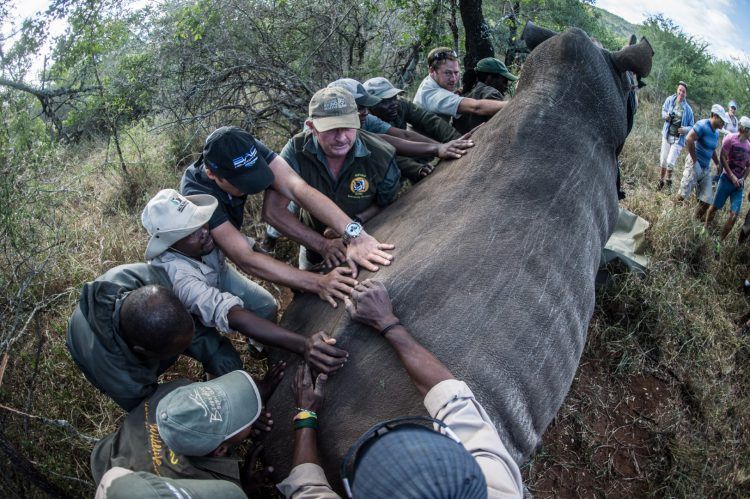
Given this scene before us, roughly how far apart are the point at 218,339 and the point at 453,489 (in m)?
1.82

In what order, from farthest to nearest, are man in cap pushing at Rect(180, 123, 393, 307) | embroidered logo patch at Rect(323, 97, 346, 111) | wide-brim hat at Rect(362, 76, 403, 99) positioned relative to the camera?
wide-brim hat at Rect(362, 76, 403, 99) < embroidered logo patch at Rect(323, 97, 346, 111) < man in cap pushing at Rect(180, 123, 393, 307)

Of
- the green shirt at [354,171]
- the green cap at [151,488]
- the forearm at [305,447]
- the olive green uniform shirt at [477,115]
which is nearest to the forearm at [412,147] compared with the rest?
the green shirt at [354,171]

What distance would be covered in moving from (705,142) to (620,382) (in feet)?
16.4

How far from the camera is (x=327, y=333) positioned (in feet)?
7.96

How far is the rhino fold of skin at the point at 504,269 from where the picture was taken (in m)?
2.28

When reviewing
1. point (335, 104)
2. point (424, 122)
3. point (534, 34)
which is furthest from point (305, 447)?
point (534, 34)

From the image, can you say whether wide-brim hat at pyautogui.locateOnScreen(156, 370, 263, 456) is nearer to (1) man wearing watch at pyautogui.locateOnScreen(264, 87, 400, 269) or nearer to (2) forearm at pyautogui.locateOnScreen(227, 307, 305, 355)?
(2) forearm at pyautogui.locateOnScreen(227, 307, 305, 355)

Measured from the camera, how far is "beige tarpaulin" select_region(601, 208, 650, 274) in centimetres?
475

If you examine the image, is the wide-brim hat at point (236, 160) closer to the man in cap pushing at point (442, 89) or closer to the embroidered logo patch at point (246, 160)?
the embroidered logo patch at point (246, 160)

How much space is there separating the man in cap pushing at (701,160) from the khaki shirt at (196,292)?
6.36 meters

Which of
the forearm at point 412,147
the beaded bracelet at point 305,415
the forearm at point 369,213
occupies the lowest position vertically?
the beaded bracelet at point 305,415

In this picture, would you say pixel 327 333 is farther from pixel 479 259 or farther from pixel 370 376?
pixel 479 259

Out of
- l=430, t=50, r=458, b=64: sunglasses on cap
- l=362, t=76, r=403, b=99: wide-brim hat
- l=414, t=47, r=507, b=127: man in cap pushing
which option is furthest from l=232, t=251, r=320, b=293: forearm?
l=430, t=50, r=458, b=64: sunglasses on cap

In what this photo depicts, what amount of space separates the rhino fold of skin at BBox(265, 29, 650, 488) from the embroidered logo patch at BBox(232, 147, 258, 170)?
79 centimetres
